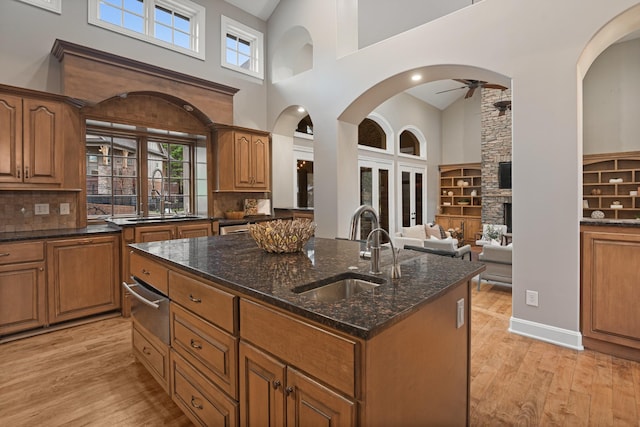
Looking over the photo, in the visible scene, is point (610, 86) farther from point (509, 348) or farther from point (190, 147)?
point (190, 147)

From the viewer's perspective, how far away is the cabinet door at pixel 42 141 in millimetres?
3297

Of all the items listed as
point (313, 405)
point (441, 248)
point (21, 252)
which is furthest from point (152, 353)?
point (441, 248)

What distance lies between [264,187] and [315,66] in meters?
2.01

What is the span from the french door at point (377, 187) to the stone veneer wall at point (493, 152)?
2.81 m

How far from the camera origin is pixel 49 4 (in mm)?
3652

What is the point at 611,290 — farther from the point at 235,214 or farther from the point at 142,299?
the point at 235,214

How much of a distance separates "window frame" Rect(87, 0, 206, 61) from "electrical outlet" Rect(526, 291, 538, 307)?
5170mm

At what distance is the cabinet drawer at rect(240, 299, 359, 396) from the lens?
102 cm

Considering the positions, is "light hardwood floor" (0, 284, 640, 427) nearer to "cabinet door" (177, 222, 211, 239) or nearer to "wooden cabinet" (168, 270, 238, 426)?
"wooden cabinet" (168, 270, 238, 426)

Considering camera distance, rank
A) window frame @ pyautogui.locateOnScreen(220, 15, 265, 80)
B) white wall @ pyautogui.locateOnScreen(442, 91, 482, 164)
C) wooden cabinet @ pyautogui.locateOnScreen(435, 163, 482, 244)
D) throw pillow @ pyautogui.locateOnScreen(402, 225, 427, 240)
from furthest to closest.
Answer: white wall @ pyautogui.locateOnScreen(442, 91, 482, 164) < wooden cabinet @ pyautogui.locateOnScreen(435, 163, 482, 244) < throw pillow @ pyautogui.locateOnScreen(402, 225, 427, 240) < window frame @ pyautogui.locateOnScreen(220, 15, 265, 80)

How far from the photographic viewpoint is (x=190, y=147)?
17.0 ft

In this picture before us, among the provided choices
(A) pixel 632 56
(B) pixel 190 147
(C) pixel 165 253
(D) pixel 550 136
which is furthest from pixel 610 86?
(C) pixel 165 253

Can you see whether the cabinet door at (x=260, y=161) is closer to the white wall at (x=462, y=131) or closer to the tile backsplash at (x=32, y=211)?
the tile backsplash at (x=32, y=211)

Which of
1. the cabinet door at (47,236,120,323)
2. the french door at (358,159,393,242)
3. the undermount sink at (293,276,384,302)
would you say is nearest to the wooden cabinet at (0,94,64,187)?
the cabinet door at (47,236,120,323)
